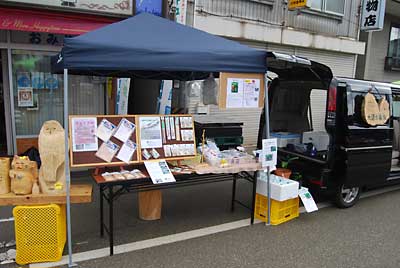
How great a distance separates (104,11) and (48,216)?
4.47 m

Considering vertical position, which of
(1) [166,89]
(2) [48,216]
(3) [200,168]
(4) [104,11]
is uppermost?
(4) [104,11]

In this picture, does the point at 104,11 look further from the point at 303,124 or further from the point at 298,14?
the point at 298,14

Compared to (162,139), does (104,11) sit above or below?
above

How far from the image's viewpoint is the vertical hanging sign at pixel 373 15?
1065 centimetres

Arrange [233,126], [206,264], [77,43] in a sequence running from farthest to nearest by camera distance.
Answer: [233,126]
[206,264]
[77,43]

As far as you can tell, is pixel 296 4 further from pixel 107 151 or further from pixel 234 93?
pixel 107 151

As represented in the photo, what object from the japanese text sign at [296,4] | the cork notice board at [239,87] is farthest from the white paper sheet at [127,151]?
the japanese text sign at [296,4]

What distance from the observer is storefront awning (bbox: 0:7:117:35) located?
564cm

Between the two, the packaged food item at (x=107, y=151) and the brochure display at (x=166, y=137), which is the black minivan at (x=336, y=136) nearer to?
the brochure display at (x=166, y=137)

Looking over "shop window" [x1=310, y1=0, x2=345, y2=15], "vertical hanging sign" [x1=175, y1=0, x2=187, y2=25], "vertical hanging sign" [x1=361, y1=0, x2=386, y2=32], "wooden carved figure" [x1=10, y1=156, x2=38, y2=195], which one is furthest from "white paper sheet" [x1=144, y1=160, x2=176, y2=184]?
"vertical hanging sign" [x1=361, y1=0, x2=386, y2=32]

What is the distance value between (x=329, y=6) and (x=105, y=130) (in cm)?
957

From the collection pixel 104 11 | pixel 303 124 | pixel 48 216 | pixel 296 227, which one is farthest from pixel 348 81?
pixel 104 11

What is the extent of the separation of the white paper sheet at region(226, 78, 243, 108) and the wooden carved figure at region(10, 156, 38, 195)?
2.34 m

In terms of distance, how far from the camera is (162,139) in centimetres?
413
